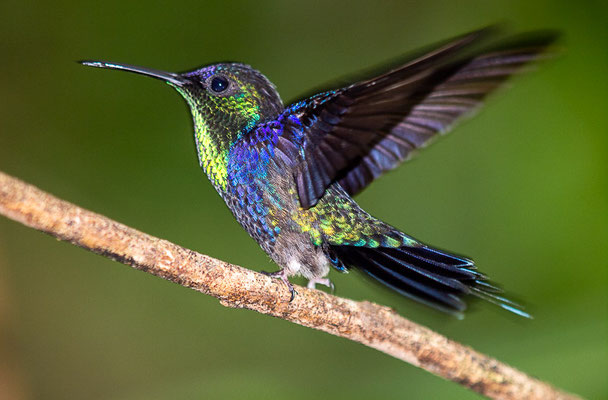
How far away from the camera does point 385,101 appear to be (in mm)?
1577

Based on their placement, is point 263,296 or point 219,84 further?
point 219,84

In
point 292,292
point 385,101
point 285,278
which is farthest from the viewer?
point 285,278

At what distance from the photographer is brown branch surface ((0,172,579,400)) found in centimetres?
127

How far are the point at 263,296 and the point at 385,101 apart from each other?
63 centimetres

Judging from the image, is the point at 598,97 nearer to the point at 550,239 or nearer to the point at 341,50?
the point at 550,239


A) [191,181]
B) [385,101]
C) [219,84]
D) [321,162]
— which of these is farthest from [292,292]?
[191,181]

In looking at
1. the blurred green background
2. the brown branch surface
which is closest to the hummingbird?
the brown branch surface

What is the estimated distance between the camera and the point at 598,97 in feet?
11.2

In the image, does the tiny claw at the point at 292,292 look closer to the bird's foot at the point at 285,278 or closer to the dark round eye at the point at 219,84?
the bird's foot at the point at 285,278

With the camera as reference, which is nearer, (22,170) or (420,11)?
(22,170)

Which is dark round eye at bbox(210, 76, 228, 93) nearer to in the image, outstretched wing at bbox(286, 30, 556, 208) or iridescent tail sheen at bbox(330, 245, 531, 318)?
outstretched wing at bbox(286, 30, 556, 208)

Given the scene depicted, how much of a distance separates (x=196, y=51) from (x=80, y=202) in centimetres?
114

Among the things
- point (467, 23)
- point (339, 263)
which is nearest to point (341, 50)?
point (467, 23)

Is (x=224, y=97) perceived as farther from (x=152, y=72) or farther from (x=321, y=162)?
(x=321, y=162)
